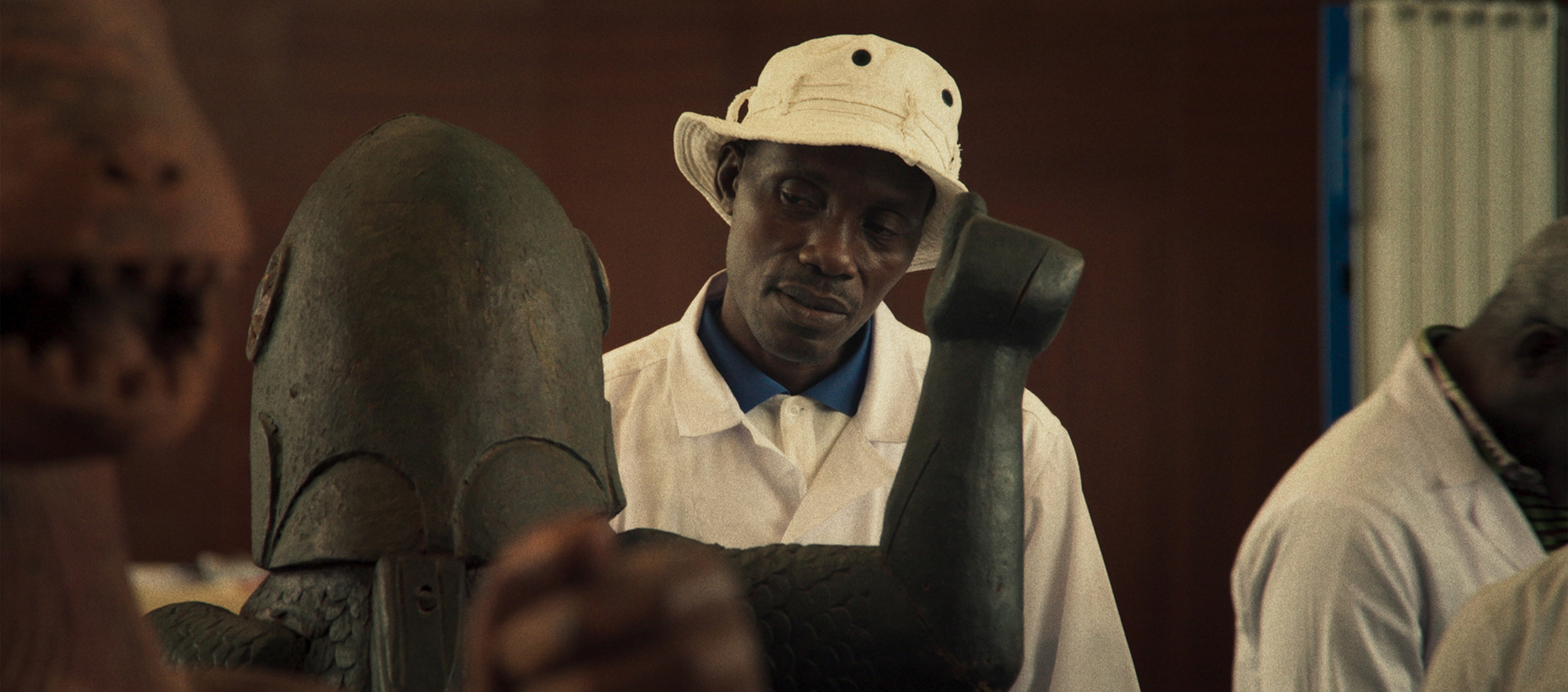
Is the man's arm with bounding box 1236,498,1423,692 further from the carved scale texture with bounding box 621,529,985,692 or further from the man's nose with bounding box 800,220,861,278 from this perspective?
the carved scale texture with bounding box 621,529,985,692

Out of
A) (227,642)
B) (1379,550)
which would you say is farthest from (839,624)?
(1379,550)

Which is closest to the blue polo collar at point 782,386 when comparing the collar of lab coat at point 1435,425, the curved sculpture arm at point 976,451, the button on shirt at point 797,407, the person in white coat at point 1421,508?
the button on shirt at point 797,407

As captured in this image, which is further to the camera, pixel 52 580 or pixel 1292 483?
pixel 1292 483

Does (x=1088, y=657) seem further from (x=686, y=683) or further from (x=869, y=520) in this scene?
(x=686, y=683)

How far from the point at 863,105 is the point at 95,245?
104cm

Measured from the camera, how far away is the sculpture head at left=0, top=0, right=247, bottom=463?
1.60 ft

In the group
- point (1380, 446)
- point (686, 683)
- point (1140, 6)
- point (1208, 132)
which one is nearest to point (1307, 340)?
point (1208, 132)

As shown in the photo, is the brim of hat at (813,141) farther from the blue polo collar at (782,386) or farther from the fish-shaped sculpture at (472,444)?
the fish-shaped sculpture at (472,444)

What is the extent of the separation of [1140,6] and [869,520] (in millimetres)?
2075

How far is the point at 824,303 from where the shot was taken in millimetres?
1533

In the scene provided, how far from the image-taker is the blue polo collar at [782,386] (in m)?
1.69

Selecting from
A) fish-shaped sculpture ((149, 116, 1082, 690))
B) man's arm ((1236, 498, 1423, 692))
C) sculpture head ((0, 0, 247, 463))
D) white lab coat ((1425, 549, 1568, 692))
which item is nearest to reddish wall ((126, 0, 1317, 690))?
man's arm ((1236, 498, 1423, 692))

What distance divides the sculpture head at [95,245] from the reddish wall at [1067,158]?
8.19ft

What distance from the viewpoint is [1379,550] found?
166 cm
